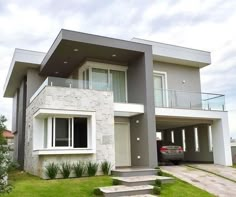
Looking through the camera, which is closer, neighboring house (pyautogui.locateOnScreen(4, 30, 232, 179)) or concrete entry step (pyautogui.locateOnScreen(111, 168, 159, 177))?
concrete entry step (pyautogui.locateOnScreen(111, 168, 159, 177))

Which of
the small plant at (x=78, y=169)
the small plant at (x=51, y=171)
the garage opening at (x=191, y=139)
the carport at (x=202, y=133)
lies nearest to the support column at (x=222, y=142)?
the carport at (x=202, y=133)

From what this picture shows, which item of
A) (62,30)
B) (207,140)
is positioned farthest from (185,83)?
(62,30)

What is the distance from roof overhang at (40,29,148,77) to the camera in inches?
574

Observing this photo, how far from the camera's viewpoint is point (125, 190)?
1057cm

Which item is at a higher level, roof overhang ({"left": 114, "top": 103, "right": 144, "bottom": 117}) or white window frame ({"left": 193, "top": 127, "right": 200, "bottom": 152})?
roof overhang ({"left": 114, "top": 103, "right": 144, "bottom": 117})

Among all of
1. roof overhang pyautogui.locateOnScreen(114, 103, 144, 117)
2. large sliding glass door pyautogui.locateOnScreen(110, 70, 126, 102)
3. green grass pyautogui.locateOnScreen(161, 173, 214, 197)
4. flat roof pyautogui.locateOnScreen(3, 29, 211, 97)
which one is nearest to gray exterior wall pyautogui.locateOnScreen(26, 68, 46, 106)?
flat roof pyautogui.locateOnScreen(3, 29, 211, 97)

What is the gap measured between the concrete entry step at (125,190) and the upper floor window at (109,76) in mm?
6876

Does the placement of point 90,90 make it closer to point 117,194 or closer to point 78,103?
point 78,103

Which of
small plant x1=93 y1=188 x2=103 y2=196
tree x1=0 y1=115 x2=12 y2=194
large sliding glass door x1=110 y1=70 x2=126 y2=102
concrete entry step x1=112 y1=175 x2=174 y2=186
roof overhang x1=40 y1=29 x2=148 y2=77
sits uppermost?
roof overhang x1=40 y1=29 x2=148 y2=77

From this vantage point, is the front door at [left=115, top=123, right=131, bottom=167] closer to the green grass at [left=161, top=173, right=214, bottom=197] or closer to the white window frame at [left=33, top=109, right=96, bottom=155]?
the white window frame at [left=33, top=109, right=96, bottom=155]

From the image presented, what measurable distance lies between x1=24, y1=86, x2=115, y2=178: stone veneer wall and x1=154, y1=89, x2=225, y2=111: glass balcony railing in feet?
14.9

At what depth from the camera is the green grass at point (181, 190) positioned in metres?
10.9

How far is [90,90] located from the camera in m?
14.8

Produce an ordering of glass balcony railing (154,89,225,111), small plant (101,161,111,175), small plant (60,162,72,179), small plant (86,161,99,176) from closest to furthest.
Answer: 1. small plant (60,162,72,179)
2. small plant (86,161,99,176)
3. small plant (101,161,111,175)
4. glass balcony railing (154,89,225,111)
